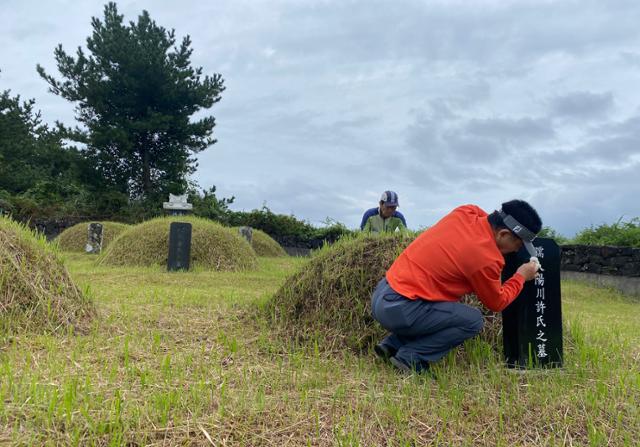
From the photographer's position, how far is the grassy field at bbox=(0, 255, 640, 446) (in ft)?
9.94

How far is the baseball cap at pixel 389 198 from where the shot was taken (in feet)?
23.6

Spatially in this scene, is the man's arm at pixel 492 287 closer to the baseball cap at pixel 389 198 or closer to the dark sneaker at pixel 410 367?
the dark sneaker at pixel 410 367

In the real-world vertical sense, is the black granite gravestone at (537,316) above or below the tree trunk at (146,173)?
below

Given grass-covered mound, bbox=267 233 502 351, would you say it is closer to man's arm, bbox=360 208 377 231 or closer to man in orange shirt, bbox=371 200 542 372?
man in orange shirt, bbox=371 200 542 372

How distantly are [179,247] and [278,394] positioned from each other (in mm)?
8839

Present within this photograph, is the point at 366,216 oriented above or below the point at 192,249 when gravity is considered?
above

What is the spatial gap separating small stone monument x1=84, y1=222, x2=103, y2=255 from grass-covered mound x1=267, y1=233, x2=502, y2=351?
13.6 meters

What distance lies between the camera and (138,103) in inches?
977

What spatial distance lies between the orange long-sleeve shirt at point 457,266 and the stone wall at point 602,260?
1150 centimetres

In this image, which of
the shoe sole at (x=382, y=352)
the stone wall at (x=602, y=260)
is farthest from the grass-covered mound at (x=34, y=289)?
the stone wall at (x=602, y=260)

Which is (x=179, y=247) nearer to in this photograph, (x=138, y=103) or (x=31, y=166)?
(x=138, y=103)

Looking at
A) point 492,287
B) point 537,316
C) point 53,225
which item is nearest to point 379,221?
point 537,316

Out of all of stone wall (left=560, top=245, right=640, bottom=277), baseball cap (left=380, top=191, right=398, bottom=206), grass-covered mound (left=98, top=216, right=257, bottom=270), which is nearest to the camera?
baseball cap (left=380, top=191, right=398, bottom=206)

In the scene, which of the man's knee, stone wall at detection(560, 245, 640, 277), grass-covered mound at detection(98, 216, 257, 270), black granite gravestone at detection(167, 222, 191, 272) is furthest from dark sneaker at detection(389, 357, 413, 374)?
stone wall at detection(560, 245, 640, 277)
